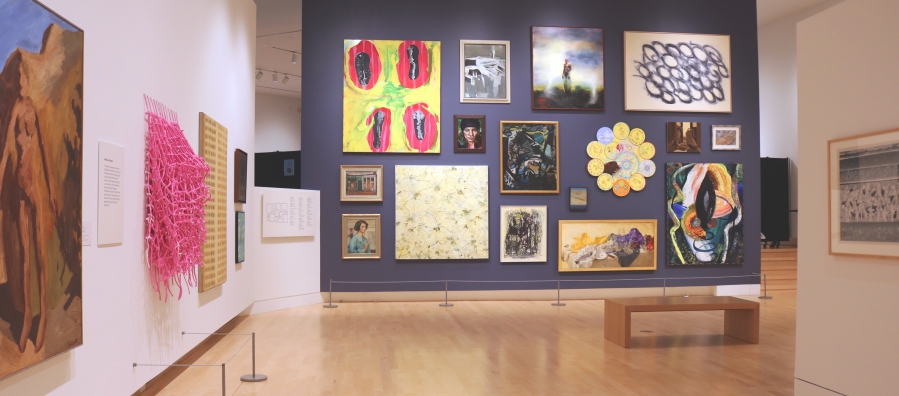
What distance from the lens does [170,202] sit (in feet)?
22.6

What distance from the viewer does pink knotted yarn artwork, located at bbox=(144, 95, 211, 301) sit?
261 inches

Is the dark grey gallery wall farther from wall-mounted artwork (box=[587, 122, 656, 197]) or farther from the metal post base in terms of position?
the metal post base

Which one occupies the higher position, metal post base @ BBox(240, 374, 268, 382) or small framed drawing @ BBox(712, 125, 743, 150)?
small framed drawing @ BBox(712, 125, 743, 150)

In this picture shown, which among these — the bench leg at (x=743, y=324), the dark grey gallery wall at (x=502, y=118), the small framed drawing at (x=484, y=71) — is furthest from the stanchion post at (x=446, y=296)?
the bench leg at (x=743, y=324)

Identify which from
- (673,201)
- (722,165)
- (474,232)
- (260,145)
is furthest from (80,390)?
(260,145)

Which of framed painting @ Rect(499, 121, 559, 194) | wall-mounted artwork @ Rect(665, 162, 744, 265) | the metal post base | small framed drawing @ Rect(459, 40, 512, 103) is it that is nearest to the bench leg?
wall-mounted artwork @ Rect(665, 162, 744, 265)

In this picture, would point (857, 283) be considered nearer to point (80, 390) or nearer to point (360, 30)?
point (80, 390)

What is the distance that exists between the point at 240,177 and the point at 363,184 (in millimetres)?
3486

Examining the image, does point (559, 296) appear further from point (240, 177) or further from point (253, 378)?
point (253, 378)

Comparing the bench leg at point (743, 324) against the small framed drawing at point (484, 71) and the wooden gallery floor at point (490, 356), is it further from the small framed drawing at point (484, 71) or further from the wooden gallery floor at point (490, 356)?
the small framed drawing at point (484, 71)

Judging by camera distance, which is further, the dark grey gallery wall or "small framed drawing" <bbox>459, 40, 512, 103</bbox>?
"small framed drawing" <bbox>459, 40, 512, 103</bbox>

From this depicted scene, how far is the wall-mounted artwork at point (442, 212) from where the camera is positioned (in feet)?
46.2

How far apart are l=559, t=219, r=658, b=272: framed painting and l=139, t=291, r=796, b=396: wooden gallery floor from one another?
174 cm

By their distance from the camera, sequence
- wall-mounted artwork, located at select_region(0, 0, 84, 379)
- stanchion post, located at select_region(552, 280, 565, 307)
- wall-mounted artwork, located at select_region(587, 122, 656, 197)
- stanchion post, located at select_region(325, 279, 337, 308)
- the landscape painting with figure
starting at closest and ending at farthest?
wall-mounted artwork, located at select_region(0, 0, 84, 379) < the landscape painting with figure < stanchion post, located at select_region(325, 279, 337, 308) < stanchion post, located at select_region(552, 280, 565, 307) < wall-mounted artwork, located at select_region(587, 122, 656, 197)
